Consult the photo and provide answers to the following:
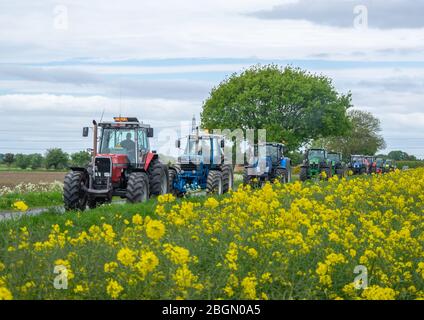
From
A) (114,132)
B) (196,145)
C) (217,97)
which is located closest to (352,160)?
(217,97)

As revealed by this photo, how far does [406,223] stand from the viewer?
1111 cm

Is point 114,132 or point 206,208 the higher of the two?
point 114,132

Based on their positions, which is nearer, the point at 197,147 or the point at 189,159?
the point at 189,159

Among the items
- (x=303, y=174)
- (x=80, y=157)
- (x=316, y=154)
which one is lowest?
(x=303, y=174)

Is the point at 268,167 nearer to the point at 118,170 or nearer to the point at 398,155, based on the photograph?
the point at 118,170

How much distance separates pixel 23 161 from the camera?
69.6m

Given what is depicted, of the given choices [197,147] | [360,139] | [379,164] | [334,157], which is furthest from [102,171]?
[360,139]

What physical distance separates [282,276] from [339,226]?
345 centimetres

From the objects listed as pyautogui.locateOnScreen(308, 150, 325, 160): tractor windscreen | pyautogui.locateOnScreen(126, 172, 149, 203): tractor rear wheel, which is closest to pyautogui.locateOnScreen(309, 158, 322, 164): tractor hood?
pyautogui.locateOnScreen(308, 150, 325, 160): tractor windscreen

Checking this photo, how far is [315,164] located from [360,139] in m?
66.9

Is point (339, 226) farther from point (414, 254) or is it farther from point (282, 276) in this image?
point (282, 276)

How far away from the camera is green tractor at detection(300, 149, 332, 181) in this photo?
4191 cm

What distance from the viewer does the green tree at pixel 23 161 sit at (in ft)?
229
